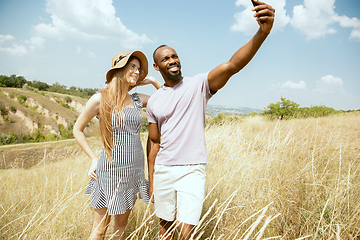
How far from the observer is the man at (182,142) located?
1652 mm

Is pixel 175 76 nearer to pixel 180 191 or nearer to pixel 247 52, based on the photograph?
pixel 247 52

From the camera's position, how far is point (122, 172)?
190cm

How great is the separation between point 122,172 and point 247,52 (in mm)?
1534

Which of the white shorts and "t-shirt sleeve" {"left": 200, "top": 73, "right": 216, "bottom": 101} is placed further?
"t-shirt sleeve" {"left": 200, "top": 73, "right": 216, "bottom": 101}

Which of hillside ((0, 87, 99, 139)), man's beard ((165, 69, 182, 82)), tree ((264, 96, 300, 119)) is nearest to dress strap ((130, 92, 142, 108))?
man's beard ((165, 69, 182, 82))

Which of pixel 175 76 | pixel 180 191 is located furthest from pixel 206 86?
pixel 180 191

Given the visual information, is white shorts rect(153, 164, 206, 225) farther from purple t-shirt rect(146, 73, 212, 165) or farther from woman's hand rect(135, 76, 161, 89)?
woman's hand rect(135, 76, 161, 89)

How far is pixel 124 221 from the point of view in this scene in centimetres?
192

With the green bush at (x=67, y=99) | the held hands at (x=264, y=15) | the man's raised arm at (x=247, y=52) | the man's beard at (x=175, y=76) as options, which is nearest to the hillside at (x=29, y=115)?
the green bush at (x=67, y=99)

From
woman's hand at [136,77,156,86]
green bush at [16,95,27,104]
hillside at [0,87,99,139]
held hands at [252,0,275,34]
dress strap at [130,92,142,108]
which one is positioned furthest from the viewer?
green bush at [16,95,27,104]

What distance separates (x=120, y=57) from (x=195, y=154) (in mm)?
1372

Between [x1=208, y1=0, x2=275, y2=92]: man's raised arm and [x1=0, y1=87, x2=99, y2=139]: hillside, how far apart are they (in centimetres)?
2279

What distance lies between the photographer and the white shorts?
63.9 inches

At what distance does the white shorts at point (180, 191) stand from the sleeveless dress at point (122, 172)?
0.24 m
